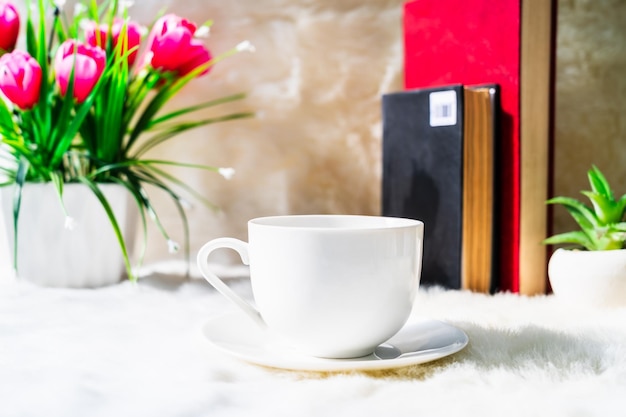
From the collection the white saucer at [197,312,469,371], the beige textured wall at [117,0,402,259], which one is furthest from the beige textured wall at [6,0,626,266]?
the white saucer at [197,312,469,371]

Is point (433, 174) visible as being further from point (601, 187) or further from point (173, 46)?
point (173, 46)

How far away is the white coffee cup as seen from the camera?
0.40 meters

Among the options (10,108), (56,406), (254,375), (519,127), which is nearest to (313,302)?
(254,375)

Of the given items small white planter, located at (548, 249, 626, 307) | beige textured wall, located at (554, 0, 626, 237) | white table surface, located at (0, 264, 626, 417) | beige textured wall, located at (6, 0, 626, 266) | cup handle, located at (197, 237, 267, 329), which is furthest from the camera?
beige textured wall, located at (6, 0, 626, 266)

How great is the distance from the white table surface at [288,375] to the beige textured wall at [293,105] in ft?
1.29

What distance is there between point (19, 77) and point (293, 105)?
15.9 inches

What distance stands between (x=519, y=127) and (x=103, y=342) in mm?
489

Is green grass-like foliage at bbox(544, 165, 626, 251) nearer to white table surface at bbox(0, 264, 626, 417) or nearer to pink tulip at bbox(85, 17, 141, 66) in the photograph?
white table surface at bbox(0, 264, 626, 417)

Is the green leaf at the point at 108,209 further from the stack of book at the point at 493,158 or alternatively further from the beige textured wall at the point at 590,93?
the beige textured wall at the point at 590,93

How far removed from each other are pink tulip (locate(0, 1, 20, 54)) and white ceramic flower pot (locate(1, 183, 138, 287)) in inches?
6.9

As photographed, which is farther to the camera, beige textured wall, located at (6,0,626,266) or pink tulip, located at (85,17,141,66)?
beige textured wall, located at (6,0,626,266)

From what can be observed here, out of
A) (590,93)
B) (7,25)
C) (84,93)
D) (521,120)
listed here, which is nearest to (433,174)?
(521,120)

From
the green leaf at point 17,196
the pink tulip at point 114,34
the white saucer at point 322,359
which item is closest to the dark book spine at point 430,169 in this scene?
the white saucer at point 322,359

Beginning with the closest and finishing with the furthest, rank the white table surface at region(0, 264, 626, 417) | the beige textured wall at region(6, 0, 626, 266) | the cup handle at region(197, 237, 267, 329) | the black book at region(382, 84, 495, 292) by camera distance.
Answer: the white table surface at region(0, 264, 626, 417), the cup handle at region(197, 237, 267, 329), the black book at region(382, 84, 495, 292), the beige textured wall at region(6, 0, 626, 266)
